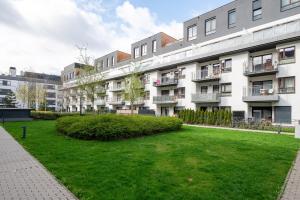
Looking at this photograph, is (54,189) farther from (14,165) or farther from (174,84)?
(174,84)

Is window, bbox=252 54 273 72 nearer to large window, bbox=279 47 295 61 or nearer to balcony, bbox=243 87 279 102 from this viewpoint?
large window, bbox=279 47 295 61

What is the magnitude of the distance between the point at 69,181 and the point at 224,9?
30.9 metres

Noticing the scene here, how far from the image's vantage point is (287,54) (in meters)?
23.4

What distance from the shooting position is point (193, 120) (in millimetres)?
29094

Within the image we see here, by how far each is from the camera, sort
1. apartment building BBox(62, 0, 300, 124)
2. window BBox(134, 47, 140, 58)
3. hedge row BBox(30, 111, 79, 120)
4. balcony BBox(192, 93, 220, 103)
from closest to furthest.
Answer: apartment building BBox(62, 0, 300, 124)
balcony BBox(192, 93, 220, 103)
hedge row BBox(30, 111, 79, 120)
window BBox(134, 47, 140, 58)

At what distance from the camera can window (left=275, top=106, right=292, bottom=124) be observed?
903 inches

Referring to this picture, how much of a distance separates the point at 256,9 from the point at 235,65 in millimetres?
7149

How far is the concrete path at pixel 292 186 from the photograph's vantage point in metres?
5.53

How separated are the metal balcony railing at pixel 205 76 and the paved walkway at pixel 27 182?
2474 centimetres

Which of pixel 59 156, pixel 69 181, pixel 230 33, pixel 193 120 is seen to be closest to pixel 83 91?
pixel 193 120

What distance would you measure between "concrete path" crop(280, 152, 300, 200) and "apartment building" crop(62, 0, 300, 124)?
17675mm

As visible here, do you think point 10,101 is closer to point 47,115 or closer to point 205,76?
point 47,115

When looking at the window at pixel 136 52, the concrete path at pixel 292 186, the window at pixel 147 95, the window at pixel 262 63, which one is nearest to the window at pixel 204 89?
the window at pixel 262 63

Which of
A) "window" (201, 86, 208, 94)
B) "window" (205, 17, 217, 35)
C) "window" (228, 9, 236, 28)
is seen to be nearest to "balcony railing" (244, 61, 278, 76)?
"window" (201, 86, 208, 94)
